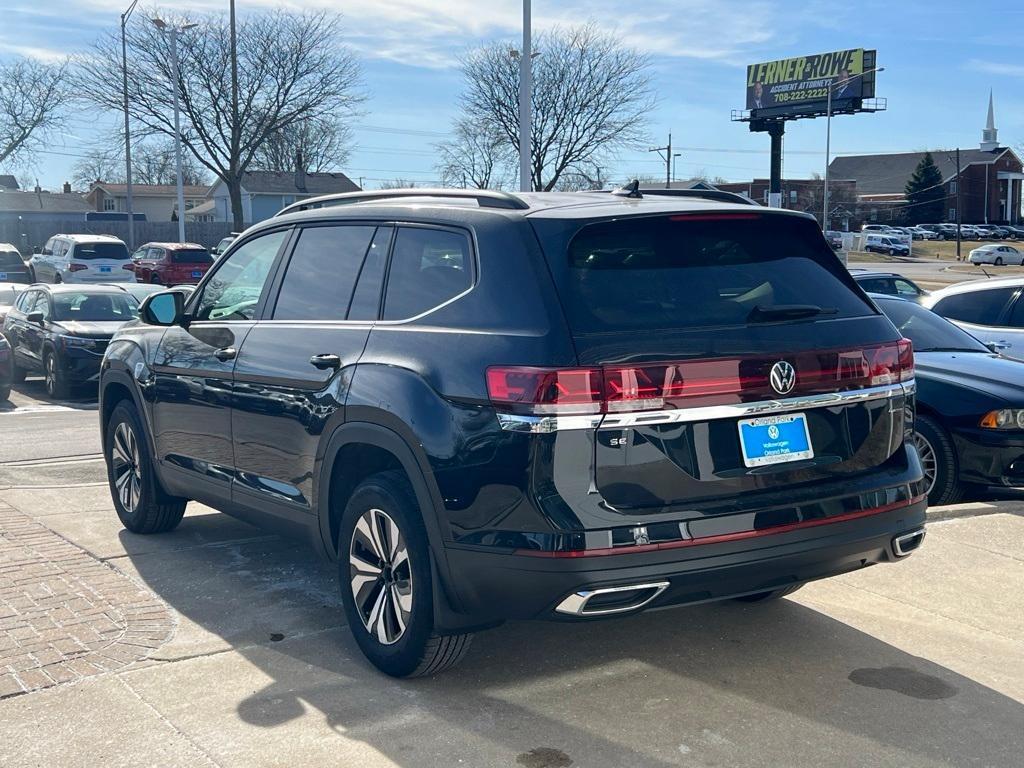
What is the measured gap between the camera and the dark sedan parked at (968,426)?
24.3 feet

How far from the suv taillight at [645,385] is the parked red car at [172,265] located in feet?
98.1

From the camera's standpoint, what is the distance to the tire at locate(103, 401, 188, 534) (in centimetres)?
654

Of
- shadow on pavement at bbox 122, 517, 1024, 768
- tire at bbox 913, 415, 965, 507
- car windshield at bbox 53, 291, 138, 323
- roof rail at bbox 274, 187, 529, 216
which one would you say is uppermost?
roof rail at bbox 274, 187, 529, 216

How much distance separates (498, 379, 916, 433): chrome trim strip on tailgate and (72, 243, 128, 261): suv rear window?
92.4 feet

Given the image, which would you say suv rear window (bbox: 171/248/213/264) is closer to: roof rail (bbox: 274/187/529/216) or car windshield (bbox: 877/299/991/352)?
car windshield (bbox: 877/299/991/352)

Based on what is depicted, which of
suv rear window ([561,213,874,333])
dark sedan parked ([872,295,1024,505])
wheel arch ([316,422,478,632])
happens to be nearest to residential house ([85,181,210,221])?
dark sedan parked ([872,295,1024,505])

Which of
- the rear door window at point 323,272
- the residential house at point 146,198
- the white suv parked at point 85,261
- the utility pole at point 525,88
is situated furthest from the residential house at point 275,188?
the rear door window at point 323,272

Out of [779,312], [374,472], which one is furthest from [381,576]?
[779,312]

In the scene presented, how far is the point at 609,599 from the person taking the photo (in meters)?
3.78

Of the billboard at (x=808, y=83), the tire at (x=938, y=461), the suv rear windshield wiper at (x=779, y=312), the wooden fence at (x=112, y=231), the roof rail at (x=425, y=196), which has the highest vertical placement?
the billboard at (x=808, y=83)

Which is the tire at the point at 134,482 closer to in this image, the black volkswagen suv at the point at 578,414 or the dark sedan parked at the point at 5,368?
the black volkswagen suv at the point at 578,414

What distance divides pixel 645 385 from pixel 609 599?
71 cm

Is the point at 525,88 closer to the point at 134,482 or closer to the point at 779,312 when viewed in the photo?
the point at 134,482

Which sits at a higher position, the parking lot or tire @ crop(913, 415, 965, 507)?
tire @ crop(913, 415, 965, 507)
